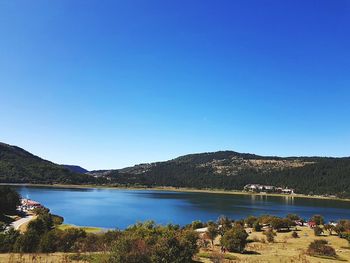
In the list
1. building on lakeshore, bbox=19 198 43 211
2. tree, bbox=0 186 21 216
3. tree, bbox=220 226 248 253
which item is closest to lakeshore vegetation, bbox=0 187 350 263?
tree, bbox=220 226 248 253

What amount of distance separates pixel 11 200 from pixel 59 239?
200 ft

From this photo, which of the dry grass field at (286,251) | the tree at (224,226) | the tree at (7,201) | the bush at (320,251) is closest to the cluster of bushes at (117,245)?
the dry grass field at (286,251)

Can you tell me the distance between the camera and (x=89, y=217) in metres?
92.9

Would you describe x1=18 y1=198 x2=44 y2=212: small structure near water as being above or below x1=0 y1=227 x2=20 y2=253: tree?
below

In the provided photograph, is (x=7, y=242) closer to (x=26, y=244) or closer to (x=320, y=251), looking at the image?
(x=26, y=244)

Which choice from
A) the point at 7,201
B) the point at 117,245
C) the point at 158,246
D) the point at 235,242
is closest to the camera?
the point at 117,245

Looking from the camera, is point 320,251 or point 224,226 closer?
point 320,251

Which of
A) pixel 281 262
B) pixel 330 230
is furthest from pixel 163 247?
pixel 330 230

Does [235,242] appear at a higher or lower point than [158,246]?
lower

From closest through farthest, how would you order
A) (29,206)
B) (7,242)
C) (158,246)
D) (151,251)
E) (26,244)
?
(151,251), (158,246), (26,244), (7,242), (29,206)

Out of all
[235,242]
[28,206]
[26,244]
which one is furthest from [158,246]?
[28,206]

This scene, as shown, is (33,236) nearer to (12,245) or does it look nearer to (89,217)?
(12,245)

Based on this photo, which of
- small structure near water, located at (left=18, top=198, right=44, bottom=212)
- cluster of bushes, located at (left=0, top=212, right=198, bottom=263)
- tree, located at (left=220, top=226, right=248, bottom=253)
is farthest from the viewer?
small structure near water, located at (left=18, top=198, right=44, bottom=212)

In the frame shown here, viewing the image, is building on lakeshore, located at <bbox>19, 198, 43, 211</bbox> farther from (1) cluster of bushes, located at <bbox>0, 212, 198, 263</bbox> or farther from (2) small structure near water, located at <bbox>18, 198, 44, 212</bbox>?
(1) cluster of bushes, located at <bbox>0, 212, 198, 263</bbox>
